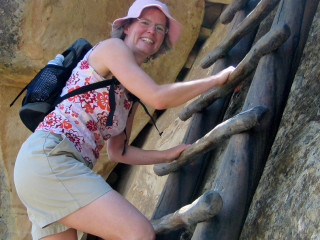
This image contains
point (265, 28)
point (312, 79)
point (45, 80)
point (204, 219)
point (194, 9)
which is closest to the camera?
point (204, 219)

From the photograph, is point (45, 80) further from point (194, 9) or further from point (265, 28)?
point (194, 9)

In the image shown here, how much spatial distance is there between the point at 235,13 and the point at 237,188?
3.69 ft

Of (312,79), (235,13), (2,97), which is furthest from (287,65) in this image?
(2,97)

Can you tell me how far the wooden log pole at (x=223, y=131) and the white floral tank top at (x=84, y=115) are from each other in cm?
28

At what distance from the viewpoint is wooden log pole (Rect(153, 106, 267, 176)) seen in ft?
4.01

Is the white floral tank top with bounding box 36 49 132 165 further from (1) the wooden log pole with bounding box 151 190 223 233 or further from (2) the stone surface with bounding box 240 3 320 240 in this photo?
(2) the stone surface with bounding box 240 3 320 240

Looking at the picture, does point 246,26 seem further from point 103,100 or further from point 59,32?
point 59,32

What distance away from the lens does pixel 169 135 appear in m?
2.89

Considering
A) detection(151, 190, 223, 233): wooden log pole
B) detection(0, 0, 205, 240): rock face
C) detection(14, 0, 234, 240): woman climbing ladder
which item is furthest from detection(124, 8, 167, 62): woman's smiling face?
detection(0, 0, 205, 240): rock face

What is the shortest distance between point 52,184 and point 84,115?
0.89ft

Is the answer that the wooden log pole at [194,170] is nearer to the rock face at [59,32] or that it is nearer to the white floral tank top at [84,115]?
the white floral tank top at [84,115]

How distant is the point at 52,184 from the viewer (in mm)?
1292

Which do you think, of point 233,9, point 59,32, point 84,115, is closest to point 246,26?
point 233,9

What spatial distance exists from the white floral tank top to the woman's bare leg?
0.24 m
